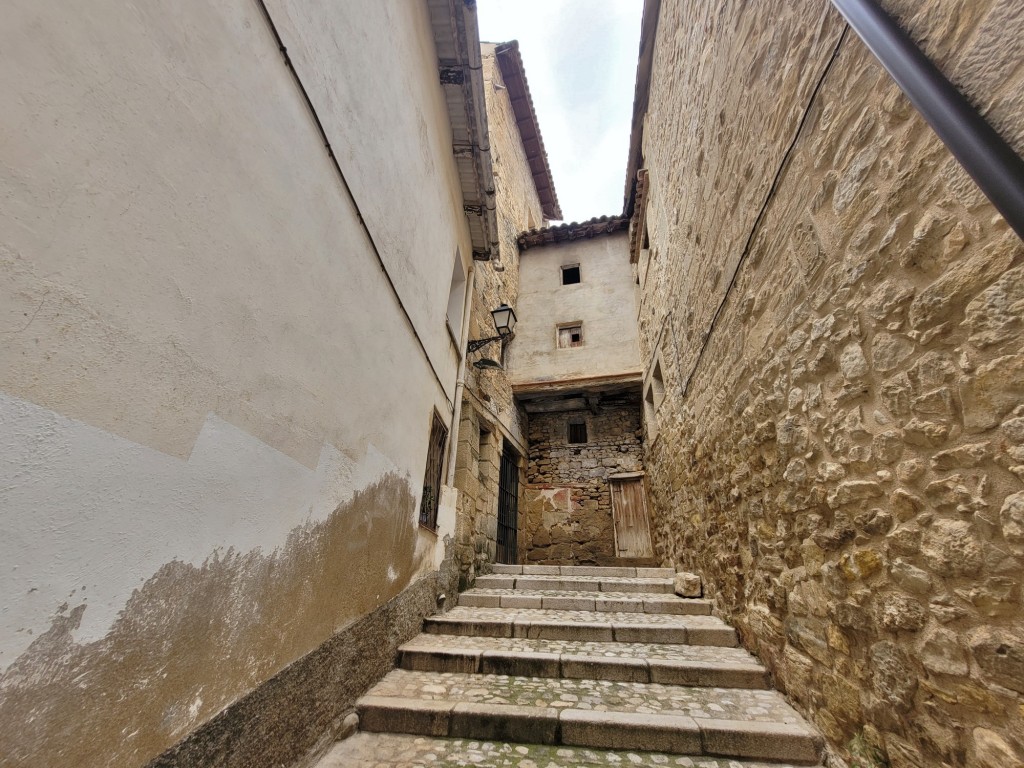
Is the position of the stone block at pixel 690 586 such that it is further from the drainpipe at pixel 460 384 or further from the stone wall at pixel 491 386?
the drainpipe at pixel 460 384

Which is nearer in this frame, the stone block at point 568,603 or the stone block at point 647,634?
the stone block at point 647,634

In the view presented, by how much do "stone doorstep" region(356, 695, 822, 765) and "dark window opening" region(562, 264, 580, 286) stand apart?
8.36 meters

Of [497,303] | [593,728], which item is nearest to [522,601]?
[593,728]

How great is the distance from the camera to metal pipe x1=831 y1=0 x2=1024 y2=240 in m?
0.99

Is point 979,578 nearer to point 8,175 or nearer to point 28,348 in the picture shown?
point 28,348

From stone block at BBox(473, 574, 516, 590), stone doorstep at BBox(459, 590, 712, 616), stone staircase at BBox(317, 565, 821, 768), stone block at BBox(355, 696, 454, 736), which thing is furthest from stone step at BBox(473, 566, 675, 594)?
stone block at BBox(355, 696, 454, 736)

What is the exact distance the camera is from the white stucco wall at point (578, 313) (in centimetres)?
815

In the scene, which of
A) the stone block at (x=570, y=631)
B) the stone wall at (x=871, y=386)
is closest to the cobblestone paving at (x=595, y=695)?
the stone wall at (x=871, y=386)

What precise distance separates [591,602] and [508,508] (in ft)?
11.3

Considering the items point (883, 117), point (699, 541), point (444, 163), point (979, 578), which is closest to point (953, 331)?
point (979, 578)

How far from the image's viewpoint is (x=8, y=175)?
90 centimetres

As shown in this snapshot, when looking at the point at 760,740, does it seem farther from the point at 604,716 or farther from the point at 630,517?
the point at 630,517

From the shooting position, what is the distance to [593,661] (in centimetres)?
285

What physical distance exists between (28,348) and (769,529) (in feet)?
10.6
